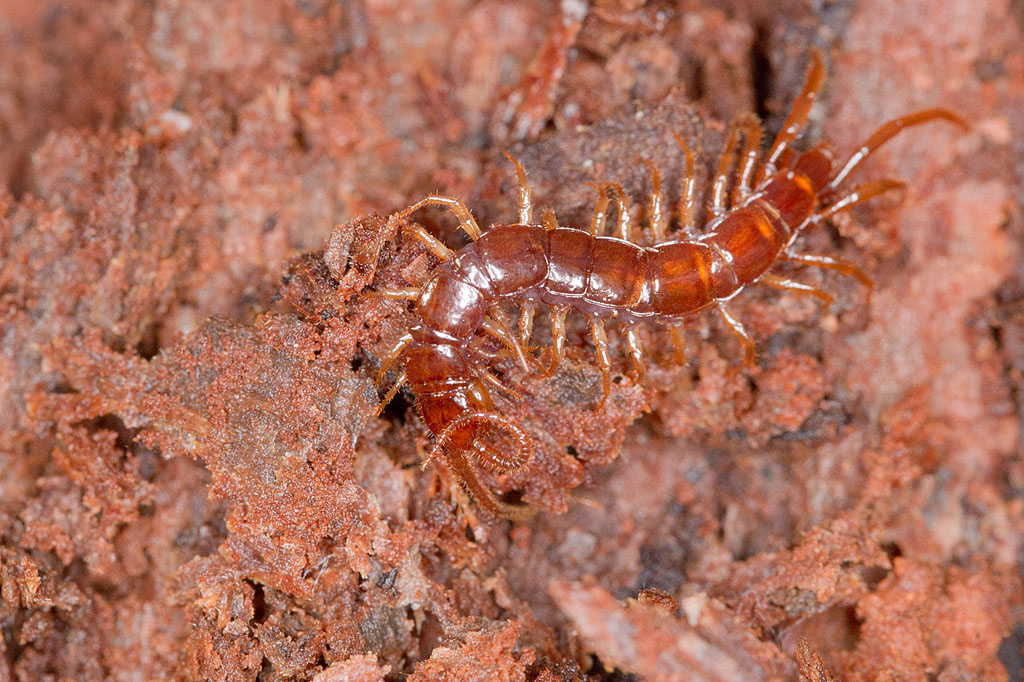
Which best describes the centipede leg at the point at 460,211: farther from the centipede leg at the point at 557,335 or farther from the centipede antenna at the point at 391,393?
the centipede antenna at the point at 391,393

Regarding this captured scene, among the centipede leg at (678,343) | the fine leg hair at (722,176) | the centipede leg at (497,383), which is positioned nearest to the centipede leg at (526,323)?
the centipede leg at (497,383)

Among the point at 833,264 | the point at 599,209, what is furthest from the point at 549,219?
the point at 833,264

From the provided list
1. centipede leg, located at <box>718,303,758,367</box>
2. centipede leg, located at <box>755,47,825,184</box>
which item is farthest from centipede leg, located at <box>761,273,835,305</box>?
centipede leg, located at <box>755,47,825,184</box>

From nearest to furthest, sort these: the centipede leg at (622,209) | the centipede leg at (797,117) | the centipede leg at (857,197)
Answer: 1. the centipede leg at (622,209)
2. the centipede leg at (857,197)
3. the centipede leg at (797,117)

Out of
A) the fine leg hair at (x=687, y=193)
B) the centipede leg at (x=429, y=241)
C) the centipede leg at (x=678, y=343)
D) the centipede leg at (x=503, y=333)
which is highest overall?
the fine leg hair at (x=687, y=193)

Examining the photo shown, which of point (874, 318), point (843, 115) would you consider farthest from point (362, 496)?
point (843, 115)

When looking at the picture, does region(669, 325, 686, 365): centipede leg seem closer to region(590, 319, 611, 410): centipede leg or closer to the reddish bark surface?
the reddish bark surface
